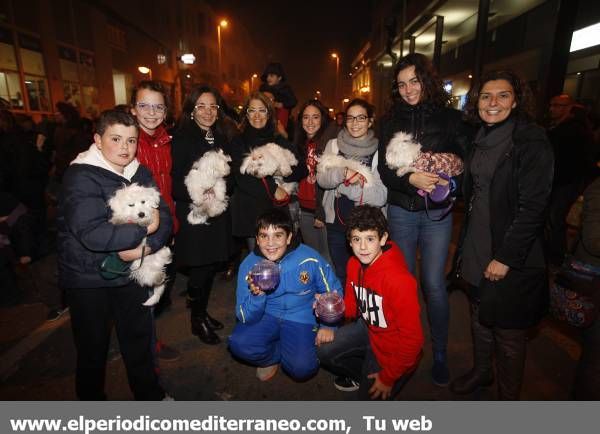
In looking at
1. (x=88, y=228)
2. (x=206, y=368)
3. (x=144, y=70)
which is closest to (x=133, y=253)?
(x=88, y=228)

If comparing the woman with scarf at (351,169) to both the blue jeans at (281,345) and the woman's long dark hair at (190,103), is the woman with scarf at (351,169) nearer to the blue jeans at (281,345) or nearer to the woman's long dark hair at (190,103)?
the blue jeans at (281,345)

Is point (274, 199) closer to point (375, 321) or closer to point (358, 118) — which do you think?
point (358, 118)

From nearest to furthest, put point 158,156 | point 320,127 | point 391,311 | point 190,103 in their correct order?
1. point 391,311
2. point 158,156
3. point 190,103
4. point 320,127

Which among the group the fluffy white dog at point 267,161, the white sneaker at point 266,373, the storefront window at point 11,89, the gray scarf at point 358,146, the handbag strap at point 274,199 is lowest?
the white sneaker at point 266,373

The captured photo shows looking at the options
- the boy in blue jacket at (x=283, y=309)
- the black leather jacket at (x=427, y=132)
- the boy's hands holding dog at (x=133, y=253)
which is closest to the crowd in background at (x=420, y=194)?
the black leather jacket at (x=427, y=132)

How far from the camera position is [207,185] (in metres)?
3.14

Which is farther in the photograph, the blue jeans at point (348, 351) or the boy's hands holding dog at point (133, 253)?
the blue jeans at point (348, 351)

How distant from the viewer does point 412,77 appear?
8.83 ft

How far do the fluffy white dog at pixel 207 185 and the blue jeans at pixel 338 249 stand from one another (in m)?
1.12

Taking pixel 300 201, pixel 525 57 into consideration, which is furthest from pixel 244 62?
pixel 300 201

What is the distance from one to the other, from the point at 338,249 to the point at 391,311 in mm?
1149

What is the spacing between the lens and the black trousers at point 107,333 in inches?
85.9

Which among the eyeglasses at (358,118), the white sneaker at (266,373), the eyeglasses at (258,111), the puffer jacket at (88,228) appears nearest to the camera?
the puffer jacket at (88,228)

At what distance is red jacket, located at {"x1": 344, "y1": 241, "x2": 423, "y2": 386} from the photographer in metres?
2.42
